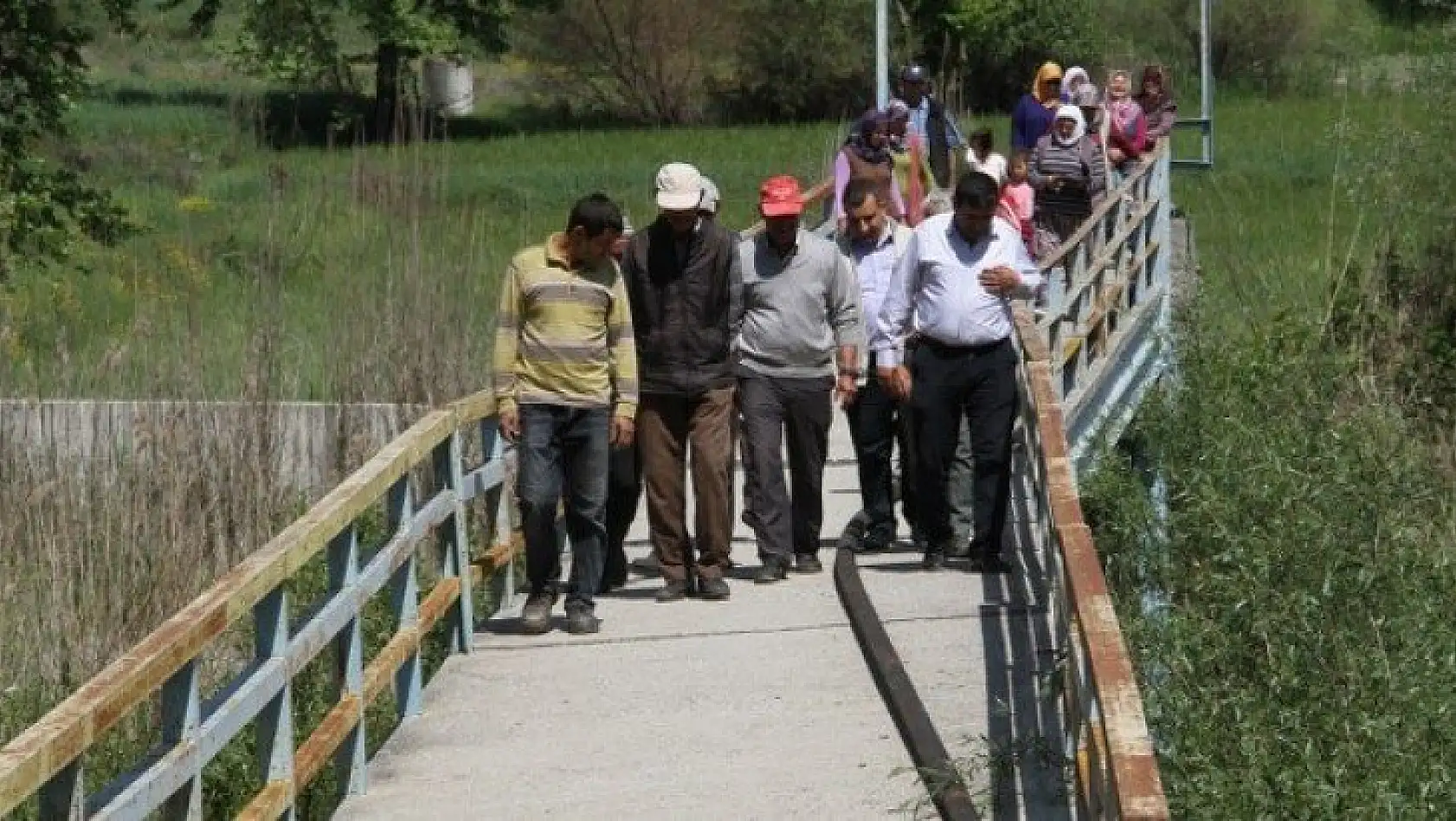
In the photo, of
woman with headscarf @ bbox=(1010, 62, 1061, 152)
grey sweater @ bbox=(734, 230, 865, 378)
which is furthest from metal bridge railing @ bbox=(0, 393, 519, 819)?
woman with headscarf @ bbox=(1010, 62, 1061, 152)

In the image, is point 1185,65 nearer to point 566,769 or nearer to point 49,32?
point 49,32

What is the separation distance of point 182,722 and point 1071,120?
42.8 ft

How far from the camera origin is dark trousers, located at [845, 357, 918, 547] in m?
13.1

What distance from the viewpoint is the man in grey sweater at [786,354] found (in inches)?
484

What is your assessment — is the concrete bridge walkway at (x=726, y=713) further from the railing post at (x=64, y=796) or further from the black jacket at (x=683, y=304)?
the railing post at (x=64, y=796)

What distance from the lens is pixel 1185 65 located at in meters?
66.9

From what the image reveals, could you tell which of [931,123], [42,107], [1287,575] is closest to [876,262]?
[1287,575]

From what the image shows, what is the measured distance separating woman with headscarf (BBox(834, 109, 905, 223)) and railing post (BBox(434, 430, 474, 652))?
486 cm

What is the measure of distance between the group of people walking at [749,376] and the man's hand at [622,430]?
1 cm

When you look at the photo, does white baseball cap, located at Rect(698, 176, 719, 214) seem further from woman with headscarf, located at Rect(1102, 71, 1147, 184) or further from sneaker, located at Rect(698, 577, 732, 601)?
woman with headscarf, located at Rect(1102, 71, 1147, 184)

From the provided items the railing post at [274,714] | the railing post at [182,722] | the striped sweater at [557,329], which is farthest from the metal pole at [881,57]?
the railing post at [182,722]

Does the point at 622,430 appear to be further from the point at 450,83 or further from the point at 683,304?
the point at 450,83

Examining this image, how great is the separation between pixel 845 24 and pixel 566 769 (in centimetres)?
6148

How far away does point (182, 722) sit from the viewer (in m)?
7.24
